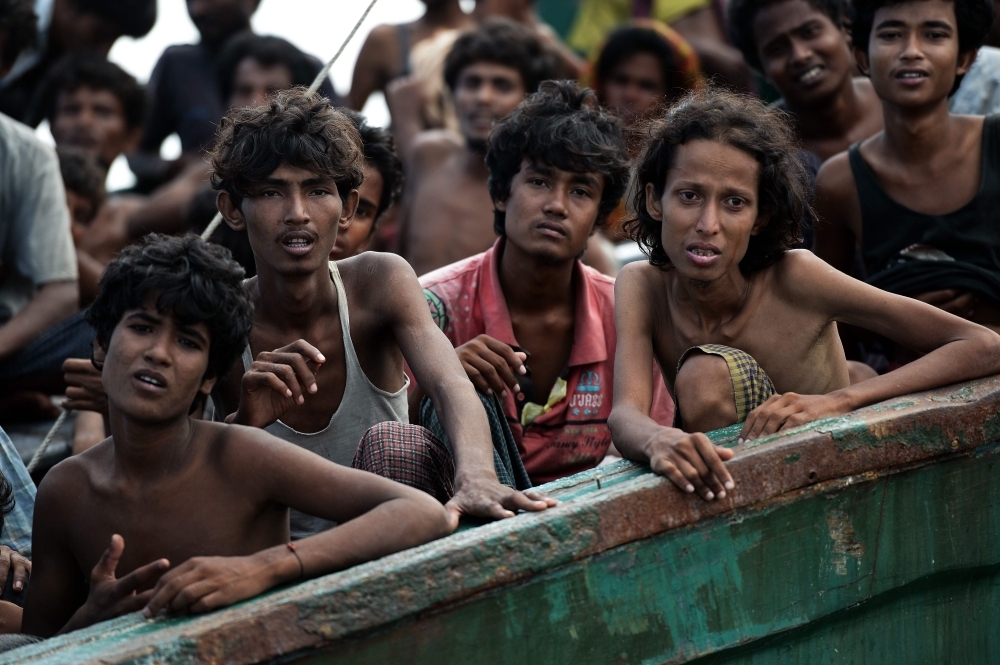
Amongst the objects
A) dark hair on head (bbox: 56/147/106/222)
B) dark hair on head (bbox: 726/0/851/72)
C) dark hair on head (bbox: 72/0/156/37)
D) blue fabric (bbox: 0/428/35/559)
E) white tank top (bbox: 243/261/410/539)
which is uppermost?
dark hair on head (bbox: 726/0/851/72)

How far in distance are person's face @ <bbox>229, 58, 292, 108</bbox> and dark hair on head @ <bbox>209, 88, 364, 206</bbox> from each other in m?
2.92

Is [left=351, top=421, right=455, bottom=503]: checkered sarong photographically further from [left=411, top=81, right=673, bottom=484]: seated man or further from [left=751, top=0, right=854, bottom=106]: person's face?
[left=751, top=0, right=854, bottom=106]: person's face

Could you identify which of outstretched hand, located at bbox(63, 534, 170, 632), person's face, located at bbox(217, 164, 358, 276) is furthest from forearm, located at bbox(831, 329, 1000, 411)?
outstretched hand, located at bbox(63, 534, 170, 632)

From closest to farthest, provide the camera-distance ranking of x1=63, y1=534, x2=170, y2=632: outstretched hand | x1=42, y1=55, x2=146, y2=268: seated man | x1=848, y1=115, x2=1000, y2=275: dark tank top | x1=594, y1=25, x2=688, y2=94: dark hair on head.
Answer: x1=63, y1=534, x2=170, y2=632: outstretched hand → x1=848, y1=115, x2=1000, y2=275: dark tank top → x1=594, y1=25, x2=688, y2=94: dark hair on head → x1=42, y1=55, x2=146, y2=268: seated man

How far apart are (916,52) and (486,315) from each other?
149cm

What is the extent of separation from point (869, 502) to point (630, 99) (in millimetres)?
3753

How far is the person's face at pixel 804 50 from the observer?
481 centimetres

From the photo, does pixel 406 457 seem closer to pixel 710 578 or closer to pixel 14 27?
pixel 710 578

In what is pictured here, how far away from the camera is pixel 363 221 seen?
13.8 feet

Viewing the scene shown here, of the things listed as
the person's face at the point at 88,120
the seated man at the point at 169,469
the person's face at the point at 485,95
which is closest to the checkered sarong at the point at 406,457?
the seated man at the point at 169,469

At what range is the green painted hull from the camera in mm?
2100

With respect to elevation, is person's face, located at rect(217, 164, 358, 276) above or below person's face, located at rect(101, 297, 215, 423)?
above

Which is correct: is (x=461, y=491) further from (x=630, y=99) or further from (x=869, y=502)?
(x=630, y=99)

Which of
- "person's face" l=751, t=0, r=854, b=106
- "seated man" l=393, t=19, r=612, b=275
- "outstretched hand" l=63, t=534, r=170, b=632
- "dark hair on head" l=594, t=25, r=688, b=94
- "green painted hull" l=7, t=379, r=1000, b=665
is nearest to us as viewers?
"green painted hull" l=7, t=379, r=1000, b=665
